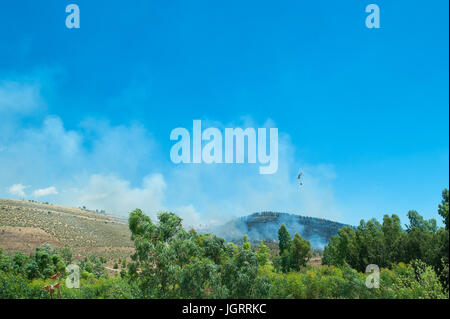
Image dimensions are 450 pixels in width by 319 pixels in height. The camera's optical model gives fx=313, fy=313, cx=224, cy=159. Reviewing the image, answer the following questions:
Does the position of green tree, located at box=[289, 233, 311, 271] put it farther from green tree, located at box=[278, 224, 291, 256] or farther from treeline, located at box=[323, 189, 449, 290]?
green tree, located at box=[278, 224, 291, 256]

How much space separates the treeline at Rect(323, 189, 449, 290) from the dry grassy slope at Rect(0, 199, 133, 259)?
49410 millimetres

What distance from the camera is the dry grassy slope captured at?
61.5 meters

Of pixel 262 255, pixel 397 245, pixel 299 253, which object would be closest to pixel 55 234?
pixel 262 255

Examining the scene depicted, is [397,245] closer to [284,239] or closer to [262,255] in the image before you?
[262,255]

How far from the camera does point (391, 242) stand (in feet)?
94.2

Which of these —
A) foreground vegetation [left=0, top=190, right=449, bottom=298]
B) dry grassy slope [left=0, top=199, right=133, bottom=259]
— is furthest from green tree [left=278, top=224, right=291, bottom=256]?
dry grassy slope [left=0, top=199, right=133, bottom=259]

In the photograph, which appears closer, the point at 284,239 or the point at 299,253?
the point at 299,253

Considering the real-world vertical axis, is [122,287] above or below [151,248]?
below

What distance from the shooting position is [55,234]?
68.9 metres

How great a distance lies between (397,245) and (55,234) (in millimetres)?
67476
